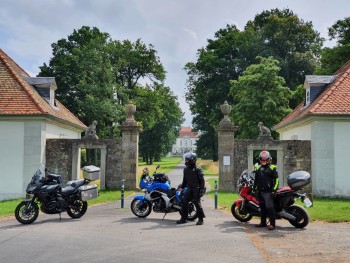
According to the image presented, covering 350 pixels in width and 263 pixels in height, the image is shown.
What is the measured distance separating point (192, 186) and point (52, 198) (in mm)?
4021

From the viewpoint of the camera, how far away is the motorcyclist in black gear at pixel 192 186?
1057 centimetres

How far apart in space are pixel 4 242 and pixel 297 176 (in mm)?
7225

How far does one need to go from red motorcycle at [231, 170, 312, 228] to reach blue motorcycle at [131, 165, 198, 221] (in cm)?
153

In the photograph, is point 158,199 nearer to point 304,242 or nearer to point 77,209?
point 77,209

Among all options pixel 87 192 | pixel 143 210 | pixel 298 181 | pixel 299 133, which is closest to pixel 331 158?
pixel 299 133

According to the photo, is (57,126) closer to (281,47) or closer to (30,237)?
(30,237)

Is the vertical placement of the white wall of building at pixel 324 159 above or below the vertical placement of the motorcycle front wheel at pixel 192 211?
above

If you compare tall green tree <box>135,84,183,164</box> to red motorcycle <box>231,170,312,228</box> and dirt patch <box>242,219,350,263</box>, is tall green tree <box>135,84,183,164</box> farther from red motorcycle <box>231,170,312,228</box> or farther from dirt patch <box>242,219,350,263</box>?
dirt patch <box>242,219,350,263</box>

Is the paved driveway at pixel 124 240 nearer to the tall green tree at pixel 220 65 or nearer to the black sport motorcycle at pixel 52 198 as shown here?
the black sport motorcycle at pixel 52 198

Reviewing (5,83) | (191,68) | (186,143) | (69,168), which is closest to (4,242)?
(69,168)

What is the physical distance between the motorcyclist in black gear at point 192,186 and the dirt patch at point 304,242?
1409 millimetres

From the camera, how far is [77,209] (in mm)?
11734

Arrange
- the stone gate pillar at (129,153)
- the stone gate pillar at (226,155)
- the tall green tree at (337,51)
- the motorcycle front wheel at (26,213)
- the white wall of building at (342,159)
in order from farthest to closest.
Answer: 1. the tall green tree at (337,51)
2. the stone gate pillar at (129,153)
3. the stone gate pillar at (226,155)
4. the white wall of building at (342,159)
5. the motorcycle front wheel at (26,213)

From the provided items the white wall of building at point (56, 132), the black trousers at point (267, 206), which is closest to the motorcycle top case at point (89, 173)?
the black trousers at point (267, 206)
